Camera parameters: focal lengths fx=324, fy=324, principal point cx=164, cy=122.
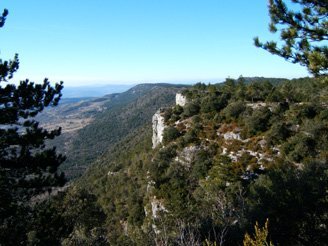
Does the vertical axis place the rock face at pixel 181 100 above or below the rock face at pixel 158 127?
above

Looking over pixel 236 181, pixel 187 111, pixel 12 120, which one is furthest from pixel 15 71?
pixel 187 111

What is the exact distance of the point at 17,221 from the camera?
1298cm

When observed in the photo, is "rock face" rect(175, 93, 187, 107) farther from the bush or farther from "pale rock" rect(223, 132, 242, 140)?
"pale rock" rect(223, 132, 242, 140)

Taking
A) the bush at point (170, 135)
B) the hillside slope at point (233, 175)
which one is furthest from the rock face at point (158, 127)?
the bush at point (170, 135)

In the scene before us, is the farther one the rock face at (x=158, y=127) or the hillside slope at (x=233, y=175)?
the rock face at (x=158, y=127)

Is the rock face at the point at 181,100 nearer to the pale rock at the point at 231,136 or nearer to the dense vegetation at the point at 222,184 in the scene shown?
the dense vegetation at the point at 222,184

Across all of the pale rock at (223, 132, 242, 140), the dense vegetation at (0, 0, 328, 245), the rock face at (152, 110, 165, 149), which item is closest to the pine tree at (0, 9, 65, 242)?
the dense vegetation at (0, 0, 328, 245)

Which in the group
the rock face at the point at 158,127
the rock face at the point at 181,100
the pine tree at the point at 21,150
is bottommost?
the rock face at the point at 158,127

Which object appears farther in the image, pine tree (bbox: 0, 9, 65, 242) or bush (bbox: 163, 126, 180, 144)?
bush (bbox: 163, 126, 180, 144)

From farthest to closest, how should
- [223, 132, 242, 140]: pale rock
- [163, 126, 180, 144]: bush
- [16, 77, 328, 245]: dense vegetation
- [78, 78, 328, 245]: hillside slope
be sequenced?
[163, 126, 180, 144]: bush
[223, 132, 242, 140]: pale rock
[78, 78, 328, 245]: hillside slope
[16, 77, 328, 245]: dense vegetation

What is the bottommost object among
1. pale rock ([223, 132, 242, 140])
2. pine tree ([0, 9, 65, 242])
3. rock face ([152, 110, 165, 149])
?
rock face ([152, 110, 165, 149])

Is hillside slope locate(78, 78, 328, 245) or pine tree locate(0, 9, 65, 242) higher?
pine tree locate(0, 9, 65, 242)

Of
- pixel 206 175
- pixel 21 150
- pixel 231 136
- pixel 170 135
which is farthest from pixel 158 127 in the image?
pixel 21 150

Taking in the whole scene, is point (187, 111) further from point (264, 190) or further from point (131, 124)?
point (131, 124)
